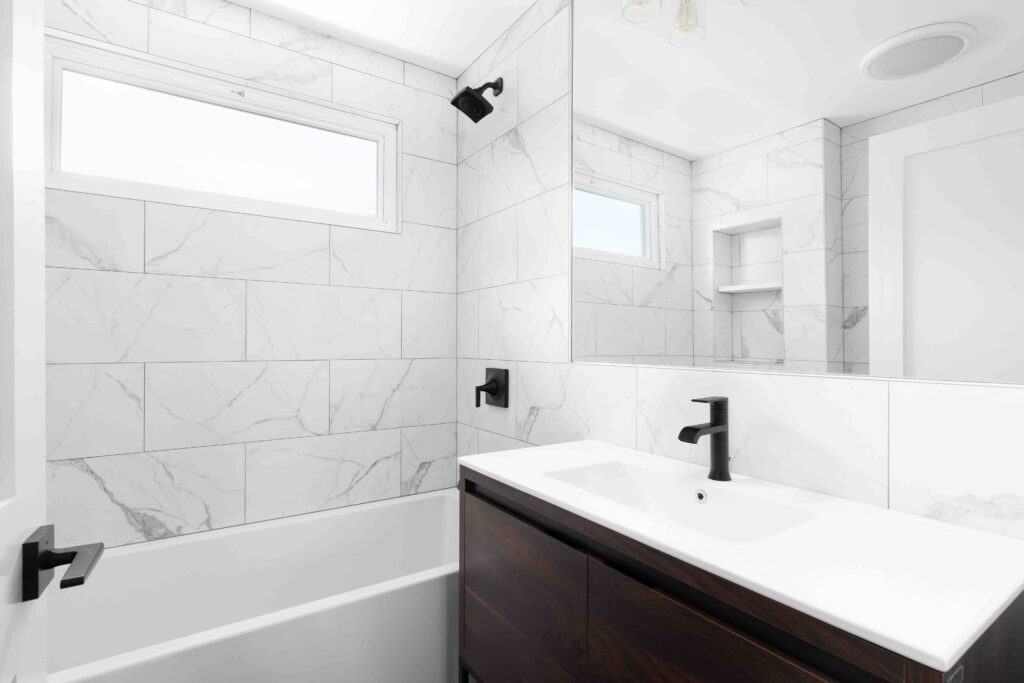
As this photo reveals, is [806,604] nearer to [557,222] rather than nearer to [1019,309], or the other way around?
[1019,309]

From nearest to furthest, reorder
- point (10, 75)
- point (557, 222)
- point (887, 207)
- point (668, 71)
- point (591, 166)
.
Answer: point (10, 75)
point (887, 207)
point (668, 71)
point (591, 166)
point (557, 222)

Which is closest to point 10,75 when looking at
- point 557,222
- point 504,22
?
point 557,222

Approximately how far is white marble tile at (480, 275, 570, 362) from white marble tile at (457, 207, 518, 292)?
0.20 feet

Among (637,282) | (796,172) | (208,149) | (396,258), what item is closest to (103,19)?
(208,149)

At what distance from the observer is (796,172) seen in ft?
3.67

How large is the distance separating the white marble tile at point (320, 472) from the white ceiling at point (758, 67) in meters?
1.56

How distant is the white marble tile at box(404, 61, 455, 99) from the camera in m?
2.30

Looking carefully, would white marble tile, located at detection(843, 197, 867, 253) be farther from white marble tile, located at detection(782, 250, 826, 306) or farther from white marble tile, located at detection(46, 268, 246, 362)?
white marble tile, located at detection(46, 268, 246, 362)

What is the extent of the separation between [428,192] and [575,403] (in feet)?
4.05

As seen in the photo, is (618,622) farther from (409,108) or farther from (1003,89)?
(409,108)

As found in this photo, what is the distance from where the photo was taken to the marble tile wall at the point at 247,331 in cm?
167

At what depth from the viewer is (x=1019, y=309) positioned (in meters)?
0.83

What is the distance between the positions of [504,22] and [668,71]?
0.92 metres

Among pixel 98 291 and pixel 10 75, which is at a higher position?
pixel 10 75
